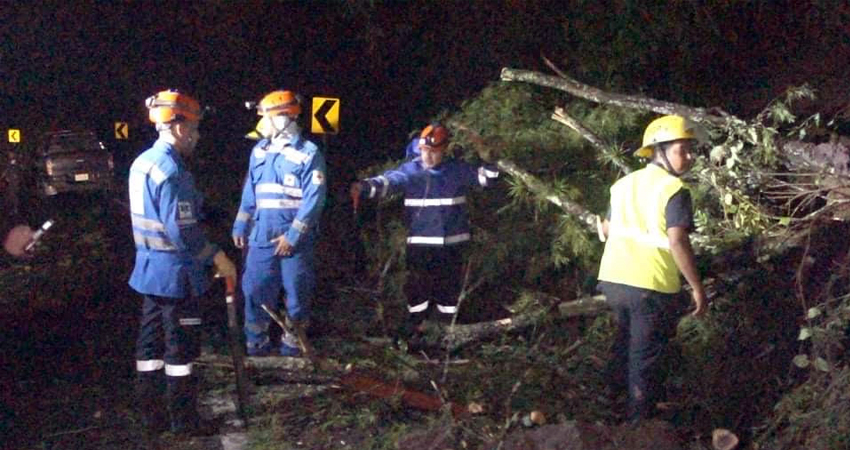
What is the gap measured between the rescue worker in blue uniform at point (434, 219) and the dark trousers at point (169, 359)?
6.11 feet

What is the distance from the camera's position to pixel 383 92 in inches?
453

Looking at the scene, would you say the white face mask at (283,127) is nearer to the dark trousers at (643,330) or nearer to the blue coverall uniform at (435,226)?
the blue coverall uniform at (435,226)

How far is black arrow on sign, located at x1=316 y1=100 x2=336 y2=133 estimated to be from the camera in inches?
358

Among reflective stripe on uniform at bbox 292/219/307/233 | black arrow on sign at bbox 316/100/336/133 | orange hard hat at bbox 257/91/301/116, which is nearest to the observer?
reflective stripe on uniform at bbox 292/219/307/233

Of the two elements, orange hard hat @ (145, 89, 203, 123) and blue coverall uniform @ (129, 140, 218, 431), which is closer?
blue coverall uniform @ (129, 140, 218, 431)

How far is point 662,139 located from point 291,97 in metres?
2.50

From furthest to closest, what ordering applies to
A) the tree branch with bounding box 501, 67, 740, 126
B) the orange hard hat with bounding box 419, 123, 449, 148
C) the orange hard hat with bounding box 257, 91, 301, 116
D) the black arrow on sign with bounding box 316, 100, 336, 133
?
1. the black arrow on sign with bounding box 316, 100, 336, 133
2. the orange hard hat with bounding box 419, 123, 449, 148
3. the orange hard hat with bounding box 257, 91, 301, 116
4. the tree branch with bounding box 501, 67, 740, 126

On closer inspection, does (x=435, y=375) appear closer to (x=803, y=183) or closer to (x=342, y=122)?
(x=803, y=183)

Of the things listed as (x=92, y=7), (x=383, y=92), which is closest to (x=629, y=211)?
(x=383, y=92)

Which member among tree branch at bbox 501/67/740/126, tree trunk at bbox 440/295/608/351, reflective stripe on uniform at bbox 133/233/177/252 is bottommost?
tree trunk at bbox 440/295/608/351

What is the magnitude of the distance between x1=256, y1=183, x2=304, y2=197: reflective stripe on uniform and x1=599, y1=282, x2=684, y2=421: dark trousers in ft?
6.84

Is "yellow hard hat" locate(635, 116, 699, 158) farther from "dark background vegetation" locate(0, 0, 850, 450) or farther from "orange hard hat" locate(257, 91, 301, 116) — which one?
"orange hard hat" locate(257, 91, 301, 116)

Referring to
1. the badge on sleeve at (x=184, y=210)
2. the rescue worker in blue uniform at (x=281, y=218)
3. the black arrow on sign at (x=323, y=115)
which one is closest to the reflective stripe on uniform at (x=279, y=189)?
the rescue worker in blue uniform at (x=281, y=218)

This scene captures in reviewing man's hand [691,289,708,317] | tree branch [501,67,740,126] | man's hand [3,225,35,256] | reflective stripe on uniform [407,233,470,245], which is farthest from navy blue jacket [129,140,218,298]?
tree branch [501,67,740,126]
